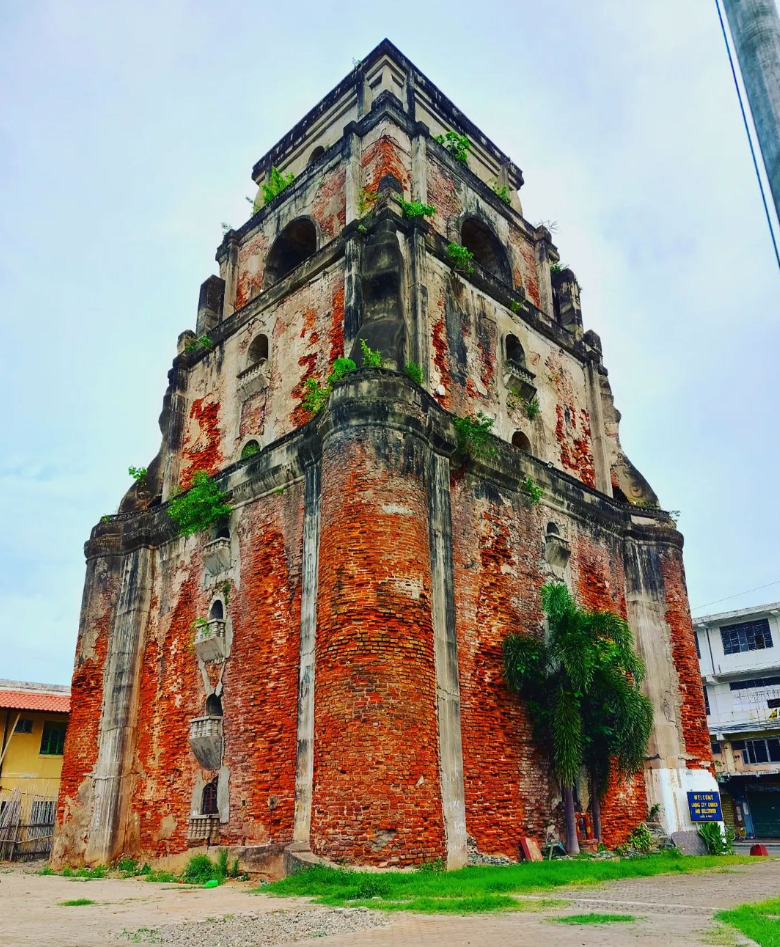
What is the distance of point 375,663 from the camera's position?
11055 millimetres

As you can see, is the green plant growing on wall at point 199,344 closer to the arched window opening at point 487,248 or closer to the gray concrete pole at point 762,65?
the arched window opening at point 487,248

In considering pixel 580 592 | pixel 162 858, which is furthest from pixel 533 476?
pixel 162 858

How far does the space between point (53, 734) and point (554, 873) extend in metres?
18.1

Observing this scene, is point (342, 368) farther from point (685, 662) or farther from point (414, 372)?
point (685, 662)

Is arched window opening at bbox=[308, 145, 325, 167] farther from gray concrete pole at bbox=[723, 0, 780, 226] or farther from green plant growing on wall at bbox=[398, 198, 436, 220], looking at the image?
gray concrete pole at bbox=[723, 0, 780, 226]

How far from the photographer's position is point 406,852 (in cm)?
1038

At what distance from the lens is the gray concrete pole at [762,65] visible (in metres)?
4.77

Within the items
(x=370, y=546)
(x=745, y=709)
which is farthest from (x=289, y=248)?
(x=745, y=709)

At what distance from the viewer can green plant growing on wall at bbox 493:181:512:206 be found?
19.9 metres

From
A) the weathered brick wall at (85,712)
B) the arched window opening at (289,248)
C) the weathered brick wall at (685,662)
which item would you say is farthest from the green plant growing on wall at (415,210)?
the weathered brick wall at (85,712)

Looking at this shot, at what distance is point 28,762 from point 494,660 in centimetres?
1620

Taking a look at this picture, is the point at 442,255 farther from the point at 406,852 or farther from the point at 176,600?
the point at 406,852

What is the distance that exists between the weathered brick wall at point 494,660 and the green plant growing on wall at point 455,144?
8.27 meters

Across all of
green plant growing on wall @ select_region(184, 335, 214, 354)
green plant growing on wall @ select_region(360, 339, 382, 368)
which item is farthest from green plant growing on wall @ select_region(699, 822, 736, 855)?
green plant growing on wall @ select_region(184, 335, 214, 354)
